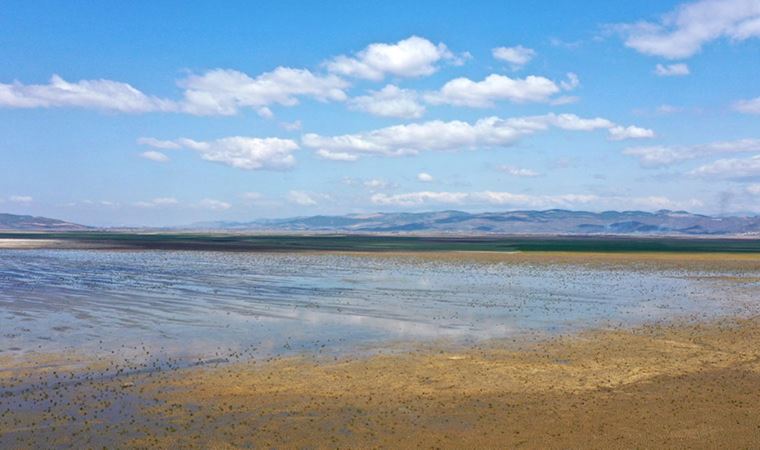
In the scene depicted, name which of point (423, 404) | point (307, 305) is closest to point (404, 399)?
point (423, 404)

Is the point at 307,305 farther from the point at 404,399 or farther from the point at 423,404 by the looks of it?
the point at 423,404

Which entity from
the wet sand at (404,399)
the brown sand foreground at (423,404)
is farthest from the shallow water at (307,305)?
the brown sand foreground at (423,404)

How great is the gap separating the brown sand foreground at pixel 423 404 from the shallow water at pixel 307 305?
12.7 ft

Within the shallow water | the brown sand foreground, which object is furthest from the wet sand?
the shallow water

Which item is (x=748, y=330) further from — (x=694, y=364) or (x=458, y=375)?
(x=458, y=375)

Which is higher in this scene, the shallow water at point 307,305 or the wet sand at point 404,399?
the shallow water at point 307,305

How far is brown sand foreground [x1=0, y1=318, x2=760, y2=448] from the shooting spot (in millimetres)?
13773

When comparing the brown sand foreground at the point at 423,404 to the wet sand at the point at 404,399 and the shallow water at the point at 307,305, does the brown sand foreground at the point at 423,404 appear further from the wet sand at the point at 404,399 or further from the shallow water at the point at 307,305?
Result: the shallow water at the point at 307,305

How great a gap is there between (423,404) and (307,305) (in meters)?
19.5

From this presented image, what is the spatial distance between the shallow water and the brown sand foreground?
3881 millimetres

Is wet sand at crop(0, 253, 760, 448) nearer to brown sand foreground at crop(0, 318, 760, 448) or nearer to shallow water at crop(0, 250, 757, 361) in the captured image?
brown sand foreground at crop(0, 318, 760, 448)

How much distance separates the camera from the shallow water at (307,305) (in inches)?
973

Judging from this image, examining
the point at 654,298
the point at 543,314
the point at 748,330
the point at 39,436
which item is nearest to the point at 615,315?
the point at 543,314

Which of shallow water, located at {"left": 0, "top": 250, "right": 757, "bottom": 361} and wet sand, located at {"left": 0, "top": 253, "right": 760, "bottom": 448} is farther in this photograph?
shallow water, located at {"left": 0, "top": 250, "right": 757, "bottom": 361}
